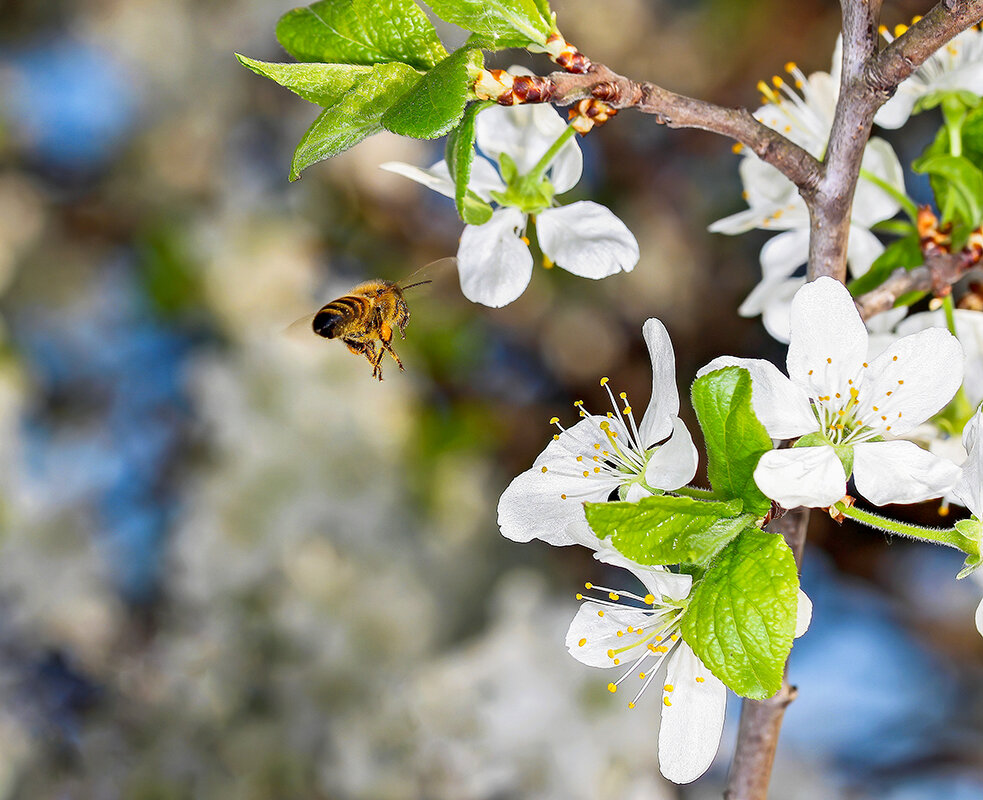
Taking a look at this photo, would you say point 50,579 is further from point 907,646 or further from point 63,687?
point 907,646

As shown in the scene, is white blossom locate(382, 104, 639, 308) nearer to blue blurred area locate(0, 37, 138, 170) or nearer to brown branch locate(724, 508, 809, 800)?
brown branch locate(724, 508, 809, 800)

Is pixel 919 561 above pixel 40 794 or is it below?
above

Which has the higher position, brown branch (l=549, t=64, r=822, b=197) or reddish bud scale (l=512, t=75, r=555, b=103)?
brown branch (l=549, t=64, r=822, b=197)

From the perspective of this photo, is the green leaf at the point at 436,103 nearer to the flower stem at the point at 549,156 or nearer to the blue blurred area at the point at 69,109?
the flower stem at the point at 549,156

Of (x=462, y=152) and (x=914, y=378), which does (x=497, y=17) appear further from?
(x=914, y=378)

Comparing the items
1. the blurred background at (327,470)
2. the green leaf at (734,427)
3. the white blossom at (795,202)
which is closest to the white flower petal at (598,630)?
the green leaf at (734,427)

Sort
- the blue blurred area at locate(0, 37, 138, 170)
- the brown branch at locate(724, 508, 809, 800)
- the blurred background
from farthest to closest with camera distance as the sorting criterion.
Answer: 1. the blue blurred area at locate(0, 37, 138, 170)
2. the blurred background
3. the brown branch at locate(724, 508, 809, 800)

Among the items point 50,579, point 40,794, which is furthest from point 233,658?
point 50,579

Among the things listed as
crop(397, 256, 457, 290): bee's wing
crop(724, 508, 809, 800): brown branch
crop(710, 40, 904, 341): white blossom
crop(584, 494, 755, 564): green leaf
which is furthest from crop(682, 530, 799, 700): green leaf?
crop(397, 256, 457, 290): bee's wing
